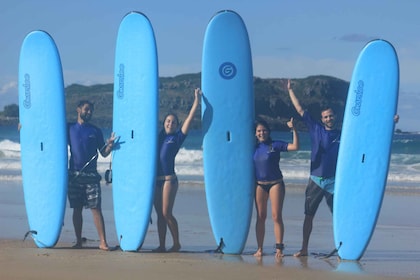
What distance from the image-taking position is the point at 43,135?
23.2ft

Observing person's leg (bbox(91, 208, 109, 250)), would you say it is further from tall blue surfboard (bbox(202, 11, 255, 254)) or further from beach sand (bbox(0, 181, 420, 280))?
tall blue surfboard (bbox(202, 11, 255, 254))

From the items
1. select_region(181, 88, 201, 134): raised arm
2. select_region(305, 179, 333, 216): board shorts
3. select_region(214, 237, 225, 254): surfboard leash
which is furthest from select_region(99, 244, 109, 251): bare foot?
select_region(305, 179, 333, 216): board shorts

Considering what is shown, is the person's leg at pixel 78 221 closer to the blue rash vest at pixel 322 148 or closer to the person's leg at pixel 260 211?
the person's leg at pixel 260 211

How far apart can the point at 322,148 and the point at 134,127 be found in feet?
5.16

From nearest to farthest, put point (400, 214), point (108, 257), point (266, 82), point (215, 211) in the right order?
point (108, 257)
point (215, 211)
point (400, 214)
point (266, 82)

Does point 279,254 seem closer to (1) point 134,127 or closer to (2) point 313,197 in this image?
(2) point 313,197

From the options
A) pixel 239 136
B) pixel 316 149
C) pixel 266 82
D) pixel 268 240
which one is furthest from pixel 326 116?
pixel 266 82

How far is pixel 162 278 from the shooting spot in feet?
18.1

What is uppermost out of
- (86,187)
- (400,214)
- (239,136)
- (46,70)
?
(46,70)

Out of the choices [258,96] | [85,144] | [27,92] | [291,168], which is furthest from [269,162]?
[258,96]

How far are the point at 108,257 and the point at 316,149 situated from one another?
186 cm

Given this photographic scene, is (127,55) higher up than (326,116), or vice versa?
(127,55)

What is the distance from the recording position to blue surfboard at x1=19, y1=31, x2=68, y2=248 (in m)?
6.99

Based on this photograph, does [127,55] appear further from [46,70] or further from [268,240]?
[268,240]
